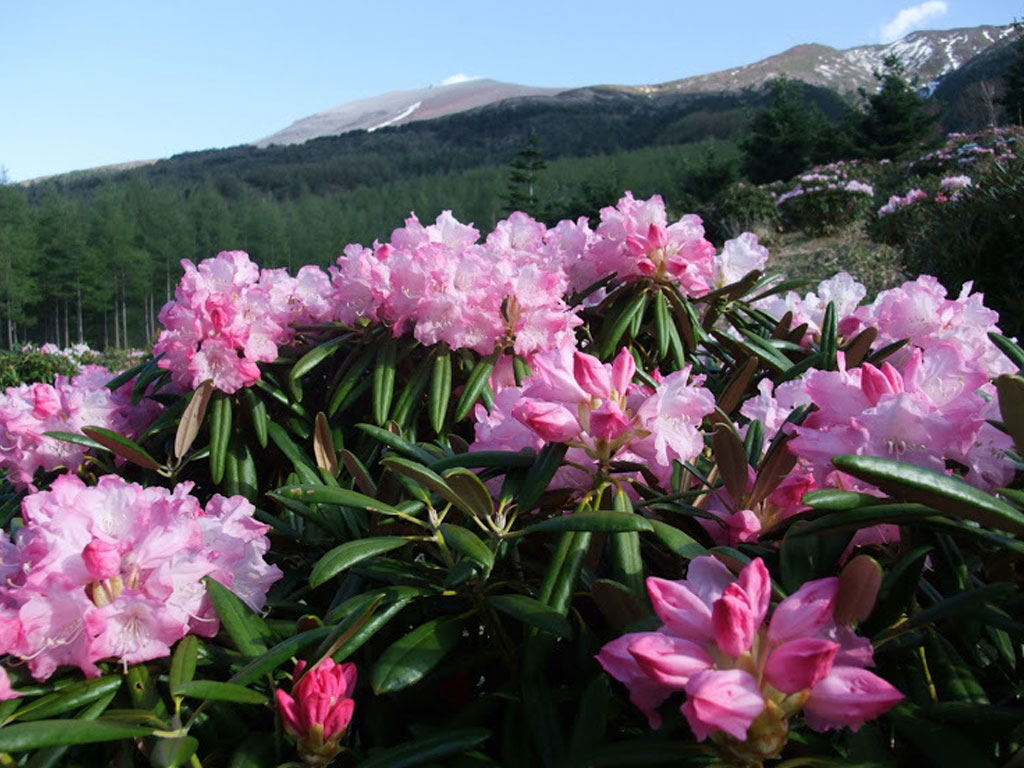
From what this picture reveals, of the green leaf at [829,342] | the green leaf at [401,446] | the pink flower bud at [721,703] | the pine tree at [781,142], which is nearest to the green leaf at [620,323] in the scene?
the green leaf at [829,342]

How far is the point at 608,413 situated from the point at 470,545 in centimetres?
20

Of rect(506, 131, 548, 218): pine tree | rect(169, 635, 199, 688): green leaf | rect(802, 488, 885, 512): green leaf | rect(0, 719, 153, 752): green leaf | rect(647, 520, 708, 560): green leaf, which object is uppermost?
rect(506, 131, 548, 218): pine tree

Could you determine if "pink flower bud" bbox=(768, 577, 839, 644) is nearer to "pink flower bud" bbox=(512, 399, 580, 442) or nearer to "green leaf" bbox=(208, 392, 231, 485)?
"pink flower bud" bbox=(512, 399, 580, 442)

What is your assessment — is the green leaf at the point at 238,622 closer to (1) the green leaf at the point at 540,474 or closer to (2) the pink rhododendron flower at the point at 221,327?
(1) the green leaf at the point at 540,474

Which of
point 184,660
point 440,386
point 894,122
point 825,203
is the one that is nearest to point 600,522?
point 184,660

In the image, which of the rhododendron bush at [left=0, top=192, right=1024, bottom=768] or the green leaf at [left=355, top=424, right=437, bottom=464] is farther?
the green leaf at [left=355, top=424, right=437, bottom=464]

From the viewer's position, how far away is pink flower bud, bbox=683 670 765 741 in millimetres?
514

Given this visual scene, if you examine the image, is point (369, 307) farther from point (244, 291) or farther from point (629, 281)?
point (629, 281)

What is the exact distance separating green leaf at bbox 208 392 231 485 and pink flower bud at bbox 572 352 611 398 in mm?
753

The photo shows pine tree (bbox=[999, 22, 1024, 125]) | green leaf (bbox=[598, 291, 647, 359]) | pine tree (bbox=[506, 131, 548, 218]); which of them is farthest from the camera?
pine tree (bbox=[506, 131, 548, 218])

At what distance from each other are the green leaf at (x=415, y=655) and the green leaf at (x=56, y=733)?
7.6 inches

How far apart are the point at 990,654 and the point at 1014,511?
162 millimetres

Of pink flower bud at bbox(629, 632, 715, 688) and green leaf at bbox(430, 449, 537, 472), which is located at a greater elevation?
green leaf at bbox(430, 449, 537, 472)

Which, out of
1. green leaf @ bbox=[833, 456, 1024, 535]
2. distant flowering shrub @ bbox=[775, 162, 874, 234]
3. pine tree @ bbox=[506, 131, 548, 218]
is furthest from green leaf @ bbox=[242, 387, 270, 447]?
pine tree @ bbox=[506, 131, 548, 218]
